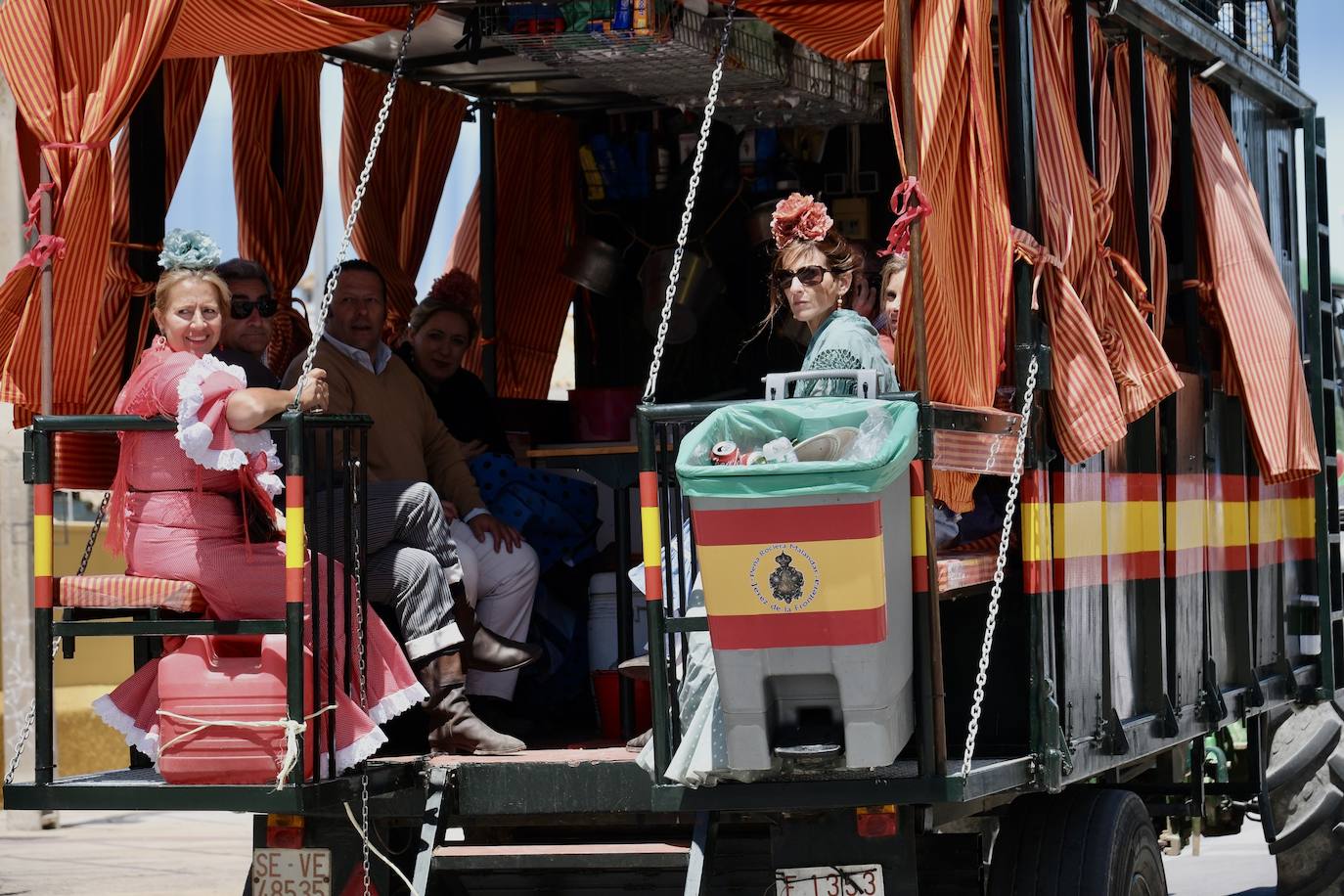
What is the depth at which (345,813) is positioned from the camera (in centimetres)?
574

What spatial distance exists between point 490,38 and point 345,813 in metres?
2.74

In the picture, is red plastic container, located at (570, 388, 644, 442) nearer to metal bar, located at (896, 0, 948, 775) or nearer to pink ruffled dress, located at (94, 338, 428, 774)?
pink ruffled dress, located at (94, 338, 428, 774)

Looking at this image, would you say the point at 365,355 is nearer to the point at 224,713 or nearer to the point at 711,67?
the point at 711,67

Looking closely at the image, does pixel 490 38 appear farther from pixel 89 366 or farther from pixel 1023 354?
pixel 1023 354

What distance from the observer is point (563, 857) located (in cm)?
578

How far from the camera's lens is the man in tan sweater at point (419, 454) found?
690cm

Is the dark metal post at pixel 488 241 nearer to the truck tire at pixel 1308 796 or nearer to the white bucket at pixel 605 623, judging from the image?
the white bucket at pixel 605 623

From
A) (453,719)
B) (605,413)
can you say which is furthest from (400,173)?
(453,719)

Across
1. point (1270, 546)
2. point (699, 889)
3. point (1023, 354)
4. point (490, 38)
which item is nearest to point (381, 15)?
point (490, 38)

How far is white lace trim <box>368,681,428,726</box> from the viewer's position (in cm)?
587

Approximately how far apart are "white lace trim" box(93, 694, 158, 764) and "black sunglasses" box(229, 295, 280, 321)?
1.44 m

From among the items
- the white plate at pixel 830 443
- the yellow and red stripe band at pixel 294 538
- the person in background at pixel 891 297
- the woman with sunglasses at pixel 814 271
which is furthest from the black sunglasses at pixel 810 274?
the yellow and red stripe band at pixel 294 538

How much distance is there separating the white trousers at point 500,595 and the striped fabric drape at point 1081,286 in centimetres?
192

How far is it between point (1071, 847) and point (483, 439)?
9.33 ft
